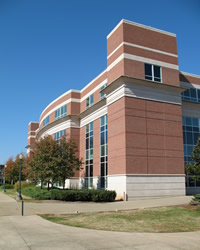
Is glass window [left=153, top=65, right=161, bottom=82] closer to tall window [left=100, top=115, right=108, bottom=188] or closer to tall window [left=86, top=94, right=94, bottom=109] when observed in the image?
tall window [left=100, top=115, right=108, bottom=188]

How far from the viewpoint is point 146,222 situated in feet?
41.4

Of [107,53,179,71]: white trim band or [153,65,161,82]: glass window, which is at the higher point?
[107,53,179,71]: white trim band

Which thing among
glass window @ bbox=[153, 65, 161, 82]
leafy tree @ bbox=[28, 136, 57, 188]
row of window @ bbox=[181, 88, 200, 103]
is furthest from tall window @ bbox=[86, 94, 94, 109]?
row of window @ bbox=[181, 88, 200, 103]

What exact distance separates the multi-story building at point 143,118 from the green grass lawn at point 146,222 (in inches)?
320

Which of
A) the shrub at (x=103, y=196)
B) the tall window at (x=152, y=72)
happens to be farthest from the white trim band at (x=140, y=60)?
the shrub at (x=103, y=196)

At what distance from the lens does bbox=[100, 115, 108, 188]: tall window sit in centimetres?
2887

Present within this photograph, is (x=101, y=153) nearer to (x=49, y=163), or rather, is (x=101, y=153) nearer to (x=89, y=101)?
(x=49, y=163)

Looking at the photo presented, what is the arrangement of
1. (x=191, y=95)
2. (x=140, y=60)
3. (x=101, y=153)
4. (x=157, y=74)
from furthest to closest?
(x=191, y=95) → (x=101, y=153) → (x=157, y=74) → (x=140, y=60)

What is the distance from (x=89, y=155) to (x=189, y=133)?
1278 centimetres

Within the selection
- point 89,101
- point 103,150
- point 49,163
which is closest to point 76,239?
point 49,163

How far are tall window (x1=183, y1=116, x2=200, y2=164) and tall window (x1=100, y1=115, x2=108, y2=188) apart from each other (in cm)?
905

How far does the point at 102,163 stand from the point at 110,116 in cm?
616

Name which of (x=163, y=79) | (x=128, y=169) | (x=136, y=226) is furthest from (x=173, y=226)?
(x=163, y=79)

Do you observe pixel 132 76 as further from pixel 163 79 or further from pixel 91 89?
pixel 91 89
